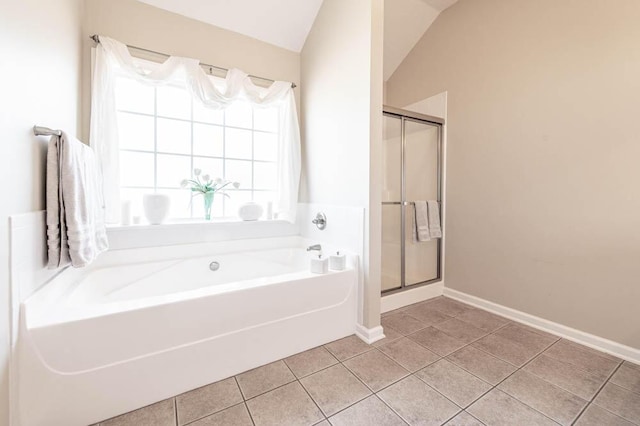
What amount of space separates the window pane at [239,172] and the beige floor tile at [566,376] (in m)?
2.59

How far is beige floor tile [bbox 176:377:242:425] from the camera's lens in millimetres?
1247

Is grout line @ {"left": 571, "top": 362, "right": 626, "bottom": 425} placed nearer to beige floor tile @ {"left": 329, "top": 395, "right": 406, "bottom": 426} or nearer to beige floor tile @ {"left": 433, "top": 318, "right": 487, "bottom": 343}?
beige floor tile @ {"left": 433, "top": 318, "right": 487, "bottom": 343}

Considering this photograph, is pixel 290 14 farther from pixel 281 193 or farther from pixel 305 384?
pixel 305 384

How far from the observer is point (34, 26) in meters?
1.22

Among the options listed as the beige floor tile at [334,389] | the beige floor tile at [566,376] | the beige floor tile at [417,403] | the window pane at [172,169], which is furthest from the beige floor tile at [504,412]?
the window pane at [172,169]

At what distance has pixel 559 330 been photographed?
2.00 m

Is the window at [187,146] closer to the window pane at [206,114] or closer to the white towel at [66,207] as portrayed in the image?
the window pane at [206,114]

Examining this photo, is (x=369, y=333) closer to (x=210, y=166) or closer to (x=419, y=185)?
(x=419, y=185)

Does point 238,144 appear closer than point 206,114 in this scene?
No

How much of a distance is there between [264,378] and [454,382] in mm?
1060

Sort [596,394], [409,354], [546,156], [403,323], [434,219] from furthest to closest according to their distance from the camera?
[434,219] < [403,323] < [546,156] < [409,354] < [596,394]

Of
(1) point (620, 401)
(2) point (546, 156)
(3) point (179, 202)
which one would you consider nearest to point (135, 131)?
(3) point (179, 202)

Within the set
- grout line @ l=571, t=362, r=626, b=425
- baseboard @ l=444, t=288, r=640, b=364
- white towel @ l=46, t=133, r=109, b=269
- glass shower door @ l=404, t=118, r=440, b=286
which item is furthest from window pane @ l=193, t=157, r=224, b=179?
grout line @ l=571, t=362, r=626, b=425

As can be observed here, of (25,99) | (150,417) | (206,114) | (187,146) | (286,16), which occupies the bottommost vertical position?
(150,417)
